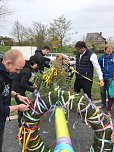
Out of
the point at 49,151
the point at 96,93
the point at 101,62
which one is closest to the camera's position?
the point at 49,151

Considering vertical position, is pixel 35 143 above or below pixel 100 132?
below

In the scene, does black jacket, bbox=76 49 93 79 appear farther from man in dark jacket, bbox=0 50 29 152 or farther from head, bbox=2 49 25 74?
head, bbox=2 49 25 74

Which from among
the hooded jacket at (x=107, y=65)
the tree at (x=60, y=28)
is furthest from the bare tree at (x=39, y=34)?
the hooded jacket at (x=107, y=65)

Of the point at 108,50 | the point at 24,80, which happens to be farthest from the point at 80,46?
the point at 24,80

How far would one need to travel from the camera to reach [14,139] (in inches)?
195

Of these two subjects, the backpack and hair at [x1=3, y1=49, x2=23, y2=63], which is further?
Answer: the backpack

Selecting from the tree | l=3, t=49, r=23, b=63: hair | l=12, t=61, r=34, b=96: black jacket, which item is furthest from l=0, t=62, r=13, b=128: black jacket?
the tree

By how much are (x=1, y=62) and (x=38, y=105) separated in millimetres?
833

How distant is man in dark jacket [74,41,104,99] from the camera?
5836 millimetres

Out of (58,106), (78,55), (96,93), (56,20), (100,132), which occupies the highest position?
(56,20)

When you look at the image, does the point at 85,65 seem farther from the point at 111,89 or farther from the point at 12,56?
the point at 12,56

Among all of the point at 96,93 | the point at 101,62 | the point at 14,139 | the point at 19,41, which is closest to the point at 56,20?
the point at 19,41

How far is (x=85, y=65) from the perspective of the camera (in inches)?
236

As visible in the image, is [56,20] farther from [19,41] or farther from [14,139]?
[14,139]
